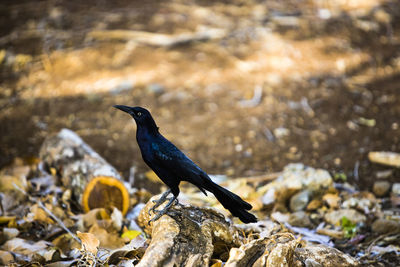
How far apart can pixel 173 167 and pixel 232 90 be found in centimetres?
479

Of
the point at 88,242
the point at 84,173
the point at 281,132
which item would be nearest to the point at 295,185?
the point at 281,132

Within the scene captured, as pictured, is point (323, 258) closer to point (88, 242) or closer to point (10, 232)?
point (88, 242)

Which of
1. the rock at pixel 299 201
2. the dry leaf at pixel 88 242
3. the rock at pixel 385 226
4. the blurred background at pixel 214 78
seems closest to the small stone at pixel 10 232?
the dry leaf at pixel 88 242

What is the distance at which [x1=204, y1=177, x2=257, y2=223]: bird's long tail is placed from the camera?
2582mm

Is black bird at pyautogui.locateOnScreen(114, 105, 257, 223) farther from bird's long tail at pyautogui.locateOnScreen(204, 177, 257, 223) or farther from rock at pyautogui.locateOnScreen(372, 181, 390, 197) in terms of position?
rock at pyautogui.locateOnScreen(372, 181, 390, 197)

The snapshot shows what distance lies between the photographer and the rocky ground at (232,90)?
15.2 ft

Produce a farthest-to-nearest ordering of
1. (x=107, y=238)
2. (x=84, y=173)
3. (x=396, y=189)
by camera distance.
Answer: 1. (x=396, y=189)
2. (x=84, y=173)
3. (x=107, y=238)

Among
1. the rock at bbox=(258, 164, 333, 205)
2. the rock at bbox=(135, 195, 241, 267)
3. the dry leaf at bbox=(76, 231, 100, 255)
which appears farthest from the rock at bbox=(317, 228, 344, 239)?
the dry leaf at bbox=(76, 231, 100, 255)

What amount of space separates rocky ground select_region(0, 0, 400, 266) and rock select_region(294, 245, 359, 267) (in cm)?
83

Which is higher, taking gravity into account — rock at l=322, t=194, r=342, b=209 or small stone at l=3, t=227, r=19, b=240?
small stone at l=3, t=227, r=19, b=240

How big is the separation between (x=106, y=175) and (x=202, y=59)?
4.76 metres

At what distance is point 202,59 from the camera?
26.6ft

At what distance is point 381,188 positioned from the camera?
4461 mm

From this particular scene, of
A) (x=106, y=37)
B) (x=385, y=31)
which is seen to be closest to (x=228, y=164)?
(x=106, y=37)
